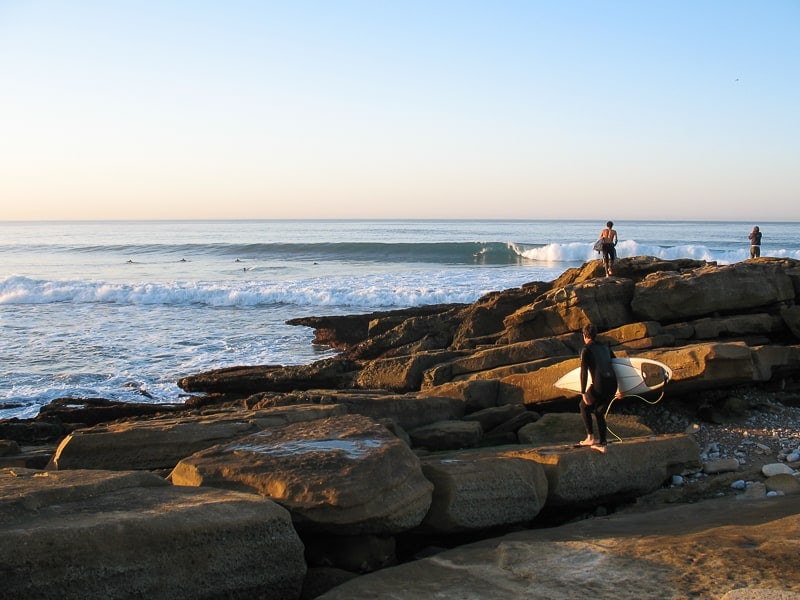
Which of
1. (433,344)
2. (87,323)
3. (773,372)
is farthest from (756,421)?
(87,323)

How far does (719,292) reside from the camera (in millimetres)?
12031

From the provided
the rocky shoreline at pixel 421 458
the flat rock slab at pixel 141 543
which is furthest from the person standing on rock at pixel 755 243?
the flat rock slab at pixel 141 543

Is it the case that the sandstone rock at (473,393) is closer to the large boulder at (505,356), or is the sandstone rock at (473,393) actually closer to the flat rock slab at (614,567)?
the large boulder at (505,356)

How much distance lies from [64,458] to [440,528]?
4218 millimetres

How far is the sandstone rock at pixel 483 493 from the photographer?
251 inches

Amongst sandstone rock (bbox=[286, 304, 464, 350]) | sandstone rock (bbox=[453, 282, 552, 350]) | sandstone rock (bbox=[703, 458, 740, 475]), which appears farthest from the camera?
sandstone rock (bbox=[286, 304, 464, 350])

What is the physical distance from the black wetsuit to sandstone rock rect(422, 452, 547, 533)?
Result: 1643 millimetres

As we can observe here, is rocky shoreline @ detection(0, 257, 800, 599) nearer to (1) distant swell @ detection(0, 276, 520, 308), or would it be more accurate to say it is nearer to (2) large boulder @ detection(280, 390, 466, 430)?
(2) large boulder @ detection(280, 390, 466, 430)

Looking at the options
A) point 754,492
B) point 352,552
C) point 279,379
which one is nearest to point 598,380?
point 754,492

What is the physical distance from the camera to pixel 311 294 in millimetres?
30031

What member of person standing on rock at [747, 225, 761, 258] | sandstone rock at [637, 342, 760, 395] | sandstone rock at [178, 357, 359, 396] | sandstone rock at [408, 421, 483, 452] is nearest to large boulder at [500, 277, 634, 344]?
sandstone rock at [637, 342, 760, 395]

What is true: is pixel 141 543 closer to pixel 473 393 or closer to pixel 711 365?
pixel 473 393

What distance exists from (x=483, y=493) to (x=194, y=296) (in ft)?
84.1

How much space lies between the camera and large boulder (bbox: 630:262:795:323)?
12031 mm
